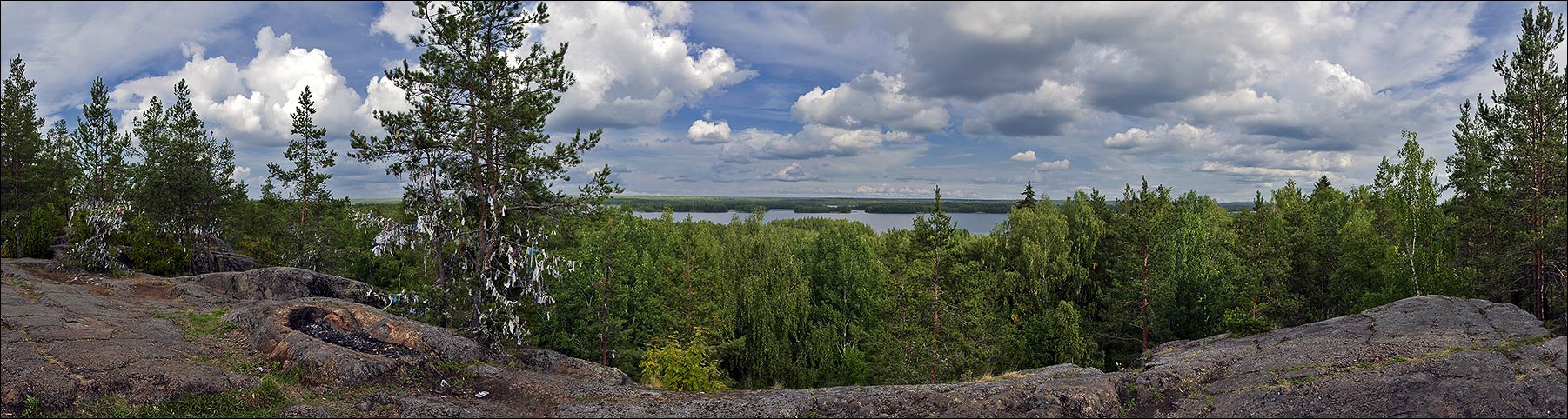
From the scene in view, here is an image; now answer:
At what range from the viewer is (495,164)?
596 inches

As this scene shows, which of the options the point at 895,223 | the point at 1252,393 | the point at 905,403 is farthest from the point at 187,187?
the point at 895,223

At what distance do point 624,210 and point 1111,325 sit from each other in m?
23.7

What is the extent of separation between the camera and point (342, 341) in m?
12.6

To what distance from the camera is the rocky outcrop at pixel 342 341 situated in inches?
433

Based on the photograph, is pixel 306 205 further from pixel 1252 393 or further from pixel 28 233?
pixel 1252 393

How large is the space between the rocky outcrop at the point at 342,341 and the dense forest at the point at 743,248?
1.54m

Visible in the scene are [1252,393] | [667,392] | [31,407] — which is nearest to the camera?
[31,407]

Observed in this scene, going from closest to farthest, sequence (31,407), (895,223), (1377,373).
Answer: (31,407) < (1377,373) < (895,223)

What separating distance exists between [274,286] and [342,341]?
415 inches

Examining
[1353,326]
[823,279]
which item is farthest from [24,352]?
[823,279]

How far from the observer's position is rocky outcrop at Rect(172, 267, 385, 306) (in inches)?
A: 779

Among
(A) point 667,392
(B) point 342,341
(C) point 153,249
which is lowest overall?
(A) point 667,392

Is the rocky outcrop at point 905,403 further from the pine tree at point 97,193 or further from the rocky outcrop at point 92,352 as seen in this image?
the pine tree at point 97,193

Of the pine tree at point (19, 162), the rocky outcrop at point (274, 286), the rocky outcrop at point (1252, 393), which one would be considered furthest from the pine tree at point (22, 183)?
the rocky outcrop at point (1252, 393)
